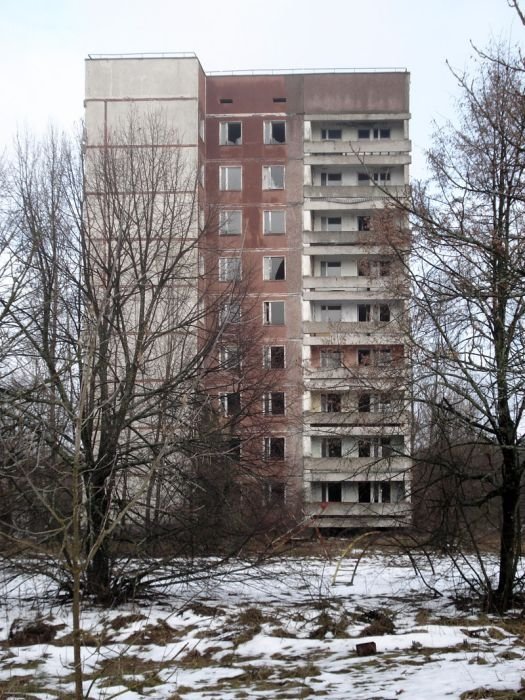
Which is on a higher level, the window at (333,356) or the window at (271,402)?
the window at (333,356)

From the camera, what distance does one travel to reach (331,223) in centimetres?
4619

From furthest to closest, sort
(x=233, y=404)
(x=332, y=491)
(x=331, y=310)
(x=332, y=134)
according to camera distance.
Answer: (x=332, y=134)
(x=331, y=310)
(x=332, y=491)
(x=233, y=404)

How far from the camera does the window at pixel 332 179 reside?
46031 mm

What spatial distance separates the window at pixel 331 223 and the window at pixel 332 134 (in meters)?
4.35

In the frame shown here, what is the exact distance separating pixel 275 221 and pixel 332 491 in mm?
14154

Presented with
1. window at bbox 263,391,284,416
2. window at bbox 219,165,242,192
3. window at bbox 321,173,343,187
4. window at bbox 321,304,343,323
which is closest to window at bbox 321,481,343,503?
window at bbox 321,304,343,323

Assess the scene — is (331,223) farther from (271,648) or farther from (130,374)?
(271,648)

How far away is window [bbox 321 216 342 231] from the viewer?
1810 inches

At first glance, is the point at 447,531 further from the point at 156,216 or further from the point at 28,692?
the point at 156,216

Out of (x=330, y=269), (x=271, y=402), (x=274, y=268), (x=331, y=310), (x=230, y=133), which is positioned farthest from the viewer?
(x=330, y=269)

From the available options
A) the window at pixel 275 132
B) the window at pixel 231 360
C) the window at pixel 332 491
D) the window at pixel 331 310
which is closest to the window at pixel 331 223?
the window at pixel 331 310

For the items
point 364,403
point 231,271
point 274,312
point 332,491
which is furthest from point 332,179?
point 364,403

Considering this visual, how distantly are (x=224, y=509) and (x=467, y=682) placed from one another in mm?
6913

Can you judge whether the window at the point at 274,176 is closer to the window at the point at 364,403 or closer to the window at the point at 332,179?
the window at the point at 332,179
